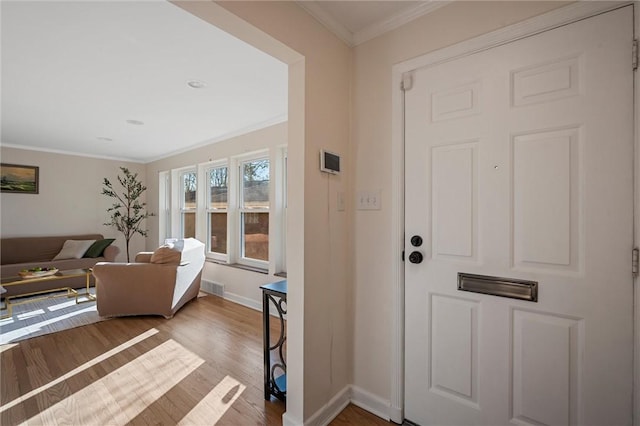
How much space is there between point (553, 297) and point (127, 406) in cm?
255

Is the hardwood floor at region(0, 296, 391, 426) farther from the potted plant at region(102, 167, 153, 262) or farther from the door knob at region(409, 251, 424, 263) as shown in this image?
the potted plant at region(102, 167, 153, 262)

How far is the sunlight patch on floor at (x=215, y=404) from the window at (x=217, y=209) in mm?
2805

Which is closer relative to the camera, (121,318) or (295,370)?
(295,370)

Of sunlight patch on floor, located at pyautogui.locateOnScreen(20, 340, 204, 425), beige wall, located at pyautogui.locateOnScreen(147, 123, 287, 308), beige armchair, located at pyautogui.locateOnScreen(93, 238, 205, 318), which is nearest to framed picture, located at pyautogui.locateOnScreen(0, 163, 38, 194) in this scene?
beige wall, located at pyautogui.locateOnScreen(147, 123, 287, 308)

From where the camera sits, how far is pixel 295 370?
5.38 feet

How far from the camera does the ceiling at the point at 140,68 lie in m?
1.71

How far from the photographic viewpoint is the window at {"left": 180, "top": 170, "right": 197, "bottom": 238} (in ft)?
17.8

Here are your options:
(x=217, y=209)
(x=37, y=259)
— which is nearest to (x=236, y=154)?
(x=217, y=209)

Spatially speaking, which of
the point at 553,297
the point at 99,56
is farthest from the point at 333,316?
the point at 99,56

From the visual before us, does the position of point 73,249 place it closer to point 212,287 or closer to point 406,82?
point 212,287

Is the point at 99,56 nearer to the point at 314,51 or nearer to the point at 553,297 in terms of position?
the point at 314,51

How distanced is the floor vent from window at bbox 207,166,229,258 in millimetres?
503

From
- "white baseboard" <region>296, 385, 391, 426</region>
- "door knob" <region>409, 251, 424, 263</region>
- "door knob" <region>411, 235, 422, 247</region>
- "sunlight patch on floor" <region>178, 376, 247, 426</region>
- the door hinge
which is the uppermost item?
the door hinge

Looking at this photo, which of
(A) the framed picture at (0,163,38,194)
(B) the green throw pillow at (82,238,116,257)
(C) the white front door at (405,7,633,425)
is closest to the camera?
(C) the white front door at (405,7,633,425)
